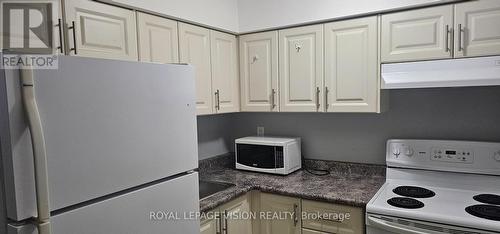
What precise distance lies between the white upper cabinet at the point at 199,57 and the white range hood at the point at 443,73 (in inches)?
45.6

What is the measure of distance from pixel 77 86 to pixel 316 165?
1994 millimetres

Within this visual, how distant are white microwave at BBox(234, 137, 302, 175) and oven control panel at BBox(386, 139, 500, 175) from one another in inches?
26.4

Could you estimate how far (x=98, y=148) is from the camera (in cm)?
106

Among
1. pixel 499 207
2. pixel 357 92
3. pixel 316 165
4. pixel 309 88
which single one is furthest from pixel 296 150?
pixel 499 207

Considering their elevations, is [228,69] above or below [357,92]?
above

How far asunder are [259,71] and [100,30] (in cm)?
122

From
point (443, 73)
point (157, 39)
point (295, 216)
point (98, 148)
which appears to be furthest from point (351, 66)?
point (98, 148)

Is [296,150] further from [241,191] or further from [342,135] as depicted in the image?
[241,191]

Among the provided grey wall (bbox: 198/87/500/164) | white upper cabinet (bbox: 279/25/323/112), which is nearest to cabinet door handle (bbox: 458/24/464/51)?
grey wall (bbox: 198/87/500/164)

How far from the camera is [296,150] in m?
2.53

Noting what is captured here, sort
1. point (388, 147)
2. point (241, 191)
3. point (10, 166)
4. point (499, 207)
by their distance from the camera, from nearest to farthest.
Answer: point (10, 166)
point (499, 207)
point (241, 191)
point (388, 147)

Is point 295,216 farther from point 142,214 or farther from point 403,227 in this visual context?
point 142,214

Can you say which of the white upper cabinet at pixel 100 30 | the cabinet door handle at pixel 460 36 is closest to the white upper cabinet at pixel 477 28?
the cabinet door handle at pixel 460 36

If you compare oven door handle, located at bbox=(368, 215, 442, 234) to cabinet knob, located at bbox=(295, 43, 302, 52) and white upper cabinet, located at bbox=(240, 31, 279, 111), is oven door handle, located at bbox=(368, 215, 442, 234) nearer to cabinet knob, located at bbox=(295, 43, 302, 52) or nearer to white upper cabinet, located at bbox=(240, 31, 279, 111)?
white upper cabinet, located at bbox=(240, 31, 279, 111)
